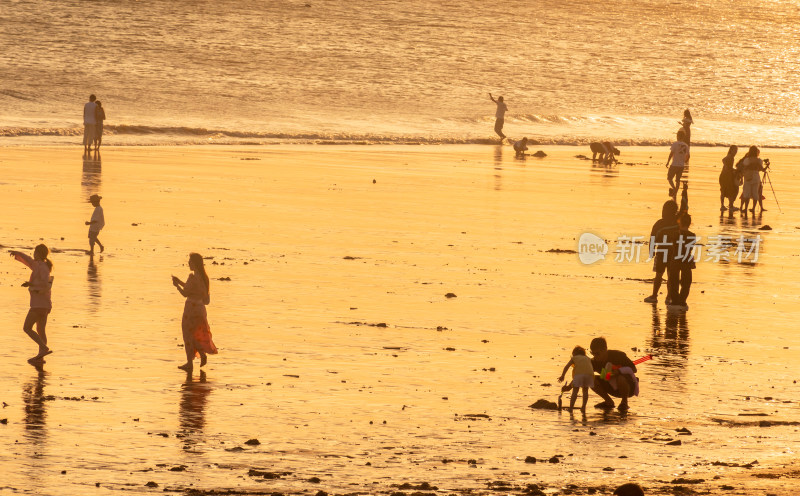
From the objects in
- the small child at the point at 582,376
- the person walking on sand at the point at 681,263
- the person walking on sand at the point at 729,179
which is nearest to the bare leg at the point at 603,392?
the small child at the point at 582,376

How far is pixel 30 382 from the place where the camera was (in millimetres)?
11719

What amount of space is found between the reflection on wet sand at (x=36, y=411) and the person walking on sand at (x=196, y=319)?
137cm

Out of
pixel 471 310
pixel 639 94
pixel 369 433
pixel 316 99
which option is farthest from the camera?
pixel 639 94

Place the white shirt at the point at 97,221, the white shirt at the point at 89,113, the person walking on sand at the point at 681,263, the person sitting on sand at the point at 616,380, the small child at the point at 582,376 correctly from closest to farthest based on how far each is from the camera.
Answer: the small child at the point at 582,376
the person sitting on sand at the point at 616,380
the person walking on sand at the point at 681,263
the white shirt at the point at 97,221
the white shirt at the point at 89,113

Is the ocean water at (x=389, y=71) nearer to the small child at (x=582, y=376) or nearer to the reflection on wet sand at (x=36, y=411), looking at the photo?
the reflection on wet sand at (x=36, y=411)

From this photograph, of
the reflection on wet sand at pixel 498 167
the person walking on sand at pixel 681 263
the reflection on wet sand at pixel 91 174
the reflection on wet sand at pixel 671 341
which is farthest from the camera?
the reflection on wet sand at pixel 498 167

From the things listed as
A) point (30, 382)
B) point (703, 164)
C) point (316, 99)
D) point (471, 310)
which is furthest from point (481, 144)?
point (30, 382)

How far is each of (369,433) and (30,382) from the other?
332 cm

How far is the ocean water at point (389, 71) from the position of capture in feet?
212

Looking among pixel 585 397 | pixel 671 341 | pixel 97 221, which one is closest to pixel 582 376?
pixel 585 397

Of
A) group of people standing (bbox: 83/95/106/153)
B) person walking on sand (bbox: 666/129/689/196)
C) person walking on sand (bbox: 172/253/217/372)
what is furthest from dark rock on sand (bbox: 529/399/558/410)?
group of people standing (bbox: 83/95/106/153)

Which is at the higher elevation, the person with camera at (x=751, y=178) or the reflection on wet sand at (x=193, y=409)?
the person with camera at (x=751, y=178)

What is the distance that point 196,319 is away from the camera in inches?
501

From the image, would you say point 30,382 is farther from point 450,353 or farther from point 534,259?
point 534,259
